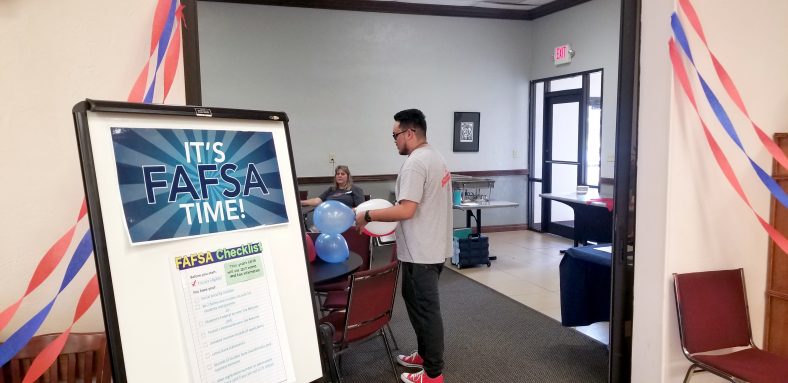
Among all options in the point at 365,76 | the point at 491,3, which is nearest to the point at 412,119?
the point at 365,76

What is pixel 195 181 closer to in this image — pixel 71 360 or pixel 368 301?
pixel 71 360

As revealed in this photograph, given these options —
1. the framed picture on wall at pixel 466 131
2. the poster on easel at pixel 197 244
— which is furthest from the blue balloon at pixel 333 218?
the framed picture on wall at pixel 466 131

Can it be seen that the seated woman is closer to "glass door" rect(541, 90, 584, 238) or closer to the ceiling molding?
the ceiling molding

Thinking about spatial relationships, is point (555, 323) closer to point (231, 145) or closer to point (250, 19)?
point (231, 145)

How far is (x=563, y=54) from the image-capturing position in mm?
6801

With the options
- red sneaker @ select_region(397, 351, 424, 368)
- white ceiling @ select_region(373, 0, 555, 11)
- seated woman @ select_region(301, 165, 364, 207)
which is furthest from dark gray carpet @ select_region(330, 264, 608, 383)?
white ceiling @ select_region(373, 0, 555, 11)

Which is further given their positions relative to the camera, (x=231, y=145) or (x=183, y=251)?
(x=231, y=145)

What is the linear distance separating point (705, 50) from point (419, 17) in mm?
5008

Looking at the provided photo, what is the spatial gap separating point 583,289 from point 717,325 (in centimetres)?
93

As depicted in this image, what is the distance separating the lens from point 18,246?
164 cm

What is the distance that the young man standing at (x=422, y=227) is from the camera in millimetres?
2666

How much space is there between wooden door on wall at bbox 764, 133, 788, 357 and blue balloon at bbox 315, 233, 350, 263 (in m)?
2.23

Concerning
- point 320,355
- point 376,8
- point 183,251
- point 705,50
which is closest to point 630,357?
point 705,50

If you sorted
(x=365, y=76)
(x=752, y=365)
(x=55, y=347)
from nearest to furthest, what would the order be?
1. (x=55, y=347)
2. (x=752, y=365)
3. (x=365, y=76)
